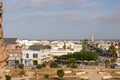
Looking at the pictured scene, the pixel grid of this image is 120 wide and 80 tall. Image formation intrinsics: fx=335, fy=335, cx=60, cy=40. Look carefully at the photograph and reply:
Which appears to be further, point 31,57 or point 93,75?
point 31,57

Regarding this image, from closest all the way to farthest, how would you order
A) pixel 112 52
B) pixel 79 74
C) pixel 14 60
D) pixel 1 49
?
pixel 1 49 → pixel 79 74 → pixel 14 60 → pixel 112 52

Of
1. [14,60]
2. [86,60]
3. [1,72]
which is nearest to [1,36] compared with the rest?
[1,72]

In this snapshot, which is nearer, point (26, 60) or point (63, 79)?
point (63, 79)

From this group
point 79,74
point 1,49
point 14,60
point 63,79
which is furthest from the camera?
point 14,60

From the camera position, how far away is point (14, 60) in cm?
8800

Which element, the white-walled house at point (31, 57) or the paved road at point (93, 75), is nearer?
the paved road at point (93, 75)

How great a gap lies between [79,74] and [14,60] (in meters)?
30.0

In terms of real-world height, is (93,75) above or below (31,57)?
below

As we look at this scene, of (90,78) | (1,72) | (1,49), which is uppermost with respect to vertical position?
(1,49)

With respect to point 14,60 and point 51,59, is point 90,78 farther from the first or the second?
point 51,59

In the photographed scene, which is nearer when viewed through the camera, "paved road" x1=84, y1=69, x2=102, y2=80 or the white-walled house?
"paved road" x1=84, y1=69, x2=102, y2=80

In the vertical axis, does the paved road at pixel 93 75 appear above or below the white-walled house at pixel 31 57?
below

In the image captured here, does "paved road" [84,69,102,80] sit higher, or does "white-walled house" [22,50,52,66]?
"white-walled house" [22,50,52,66]

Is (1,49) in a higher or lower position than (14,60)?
higher
